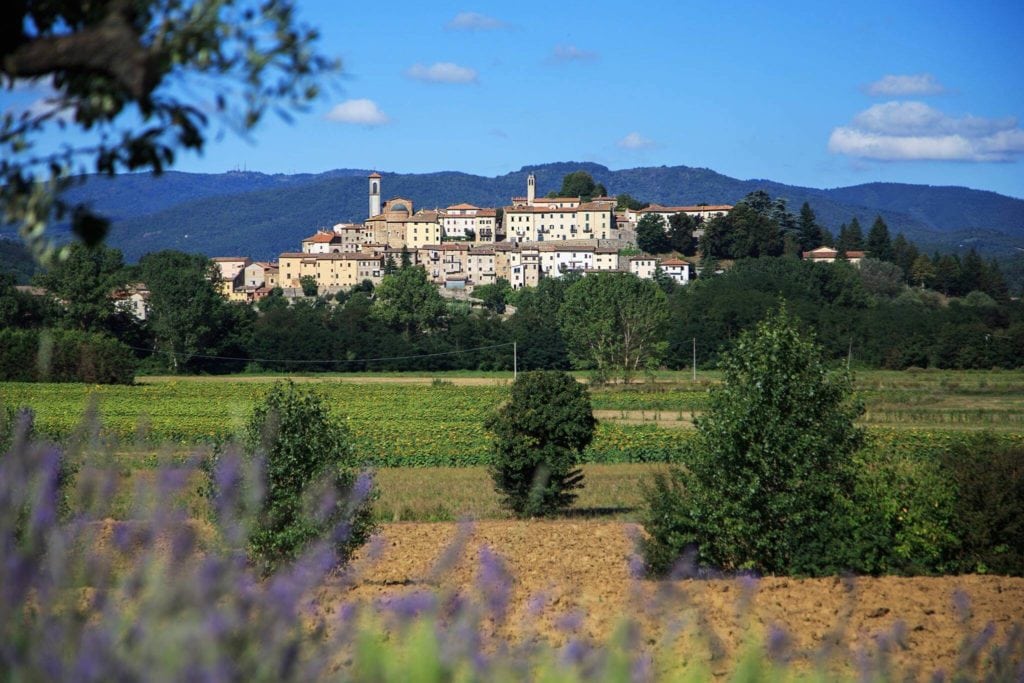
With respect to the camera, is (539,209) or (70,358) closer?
(70,358)

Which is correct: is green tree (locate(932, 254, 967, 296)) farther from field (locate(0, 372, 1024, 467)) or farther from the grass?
the grass

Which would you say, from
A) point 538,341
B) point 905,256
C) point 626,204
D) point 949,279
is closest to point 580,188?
point 626,204

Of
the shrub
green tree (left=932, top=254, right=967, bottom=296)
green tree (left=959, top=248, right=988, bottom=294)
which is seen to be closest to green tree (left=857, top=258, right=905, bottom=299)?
green tree (left=932, top=254, right=967, bottom=296)

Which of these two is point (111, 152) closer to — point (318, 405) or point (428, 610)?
point (428, 610)

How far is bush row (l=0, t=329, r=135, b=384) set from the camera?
5903 cm

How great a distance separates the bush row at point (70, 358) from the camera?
194ft

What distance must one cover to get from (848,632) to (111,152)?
6791 mm

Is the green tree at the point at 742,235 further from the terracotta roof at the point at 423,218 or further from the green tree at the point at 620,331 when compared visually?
the green tree at the point at 620,331

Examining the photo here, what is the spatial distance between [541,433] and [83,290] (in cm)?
6643

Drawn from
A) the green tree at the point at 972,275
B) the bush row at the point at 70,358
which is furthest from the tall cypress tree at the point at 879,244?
the bush row at the point at 70,358

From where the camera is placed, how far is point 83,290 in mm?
81812

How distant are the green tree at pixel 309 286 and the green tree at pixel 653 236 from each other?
43574mm

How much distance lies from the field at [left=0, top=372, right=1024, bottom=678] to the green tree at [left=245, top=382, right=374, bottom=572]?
0.51 m

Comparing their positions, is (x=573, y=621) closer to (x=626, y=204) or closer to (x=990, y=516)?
(x=990, y=516)
